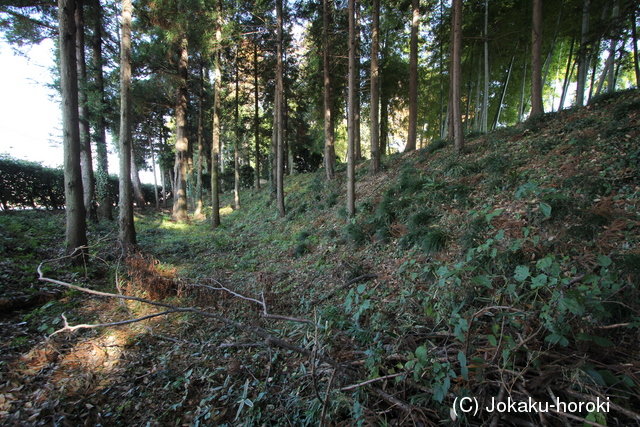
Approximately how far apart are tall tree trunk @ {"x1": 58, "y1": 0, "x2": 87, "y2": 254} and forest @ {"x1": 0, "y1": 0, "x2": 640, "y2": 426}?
37 mm

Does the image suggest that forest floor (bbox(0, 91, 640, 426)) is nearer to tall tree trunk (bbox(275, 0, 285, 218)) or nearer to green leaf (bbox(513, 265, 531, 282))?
green leaf (bbox(513, 265, 531, 282))

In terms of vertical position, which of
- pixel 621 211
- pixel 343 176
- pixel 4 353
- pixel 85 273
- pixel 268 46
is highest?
pixel 268 46

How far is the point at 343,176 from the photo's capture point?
38.1ft

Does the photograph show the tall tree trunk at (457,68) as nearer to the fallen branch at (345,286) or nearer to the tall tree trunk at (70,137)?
the fallen branch at (345,286)

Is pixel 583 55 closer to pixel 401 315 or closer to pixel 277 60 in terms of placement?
pixel 277 60

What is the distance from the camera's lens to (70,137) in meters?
5.32

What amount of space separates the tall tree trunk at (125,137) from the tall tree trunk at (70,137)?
36.2 inches

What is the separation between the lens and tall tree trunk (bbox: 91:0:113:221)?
32.1ft

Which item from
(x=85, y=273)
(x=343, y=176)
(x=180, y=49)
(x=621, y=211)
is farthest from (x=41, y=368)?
(x=180, y=49)

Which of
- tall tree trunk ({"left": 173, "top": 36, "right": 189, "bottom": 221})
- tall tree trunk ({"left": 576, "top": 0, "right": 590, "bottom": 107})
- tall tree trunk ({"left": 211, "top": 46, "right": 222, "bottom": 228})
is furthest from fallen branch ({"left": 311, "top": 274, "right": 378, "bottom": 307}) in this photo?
tall tree trunk ({"left": 173, "top": 36, "right": 189, "bottom": 221})

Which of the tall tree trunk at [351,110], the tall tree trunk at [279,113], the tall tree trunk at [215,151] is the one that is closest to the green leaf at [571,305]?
the tall tree trunk at [351,110]

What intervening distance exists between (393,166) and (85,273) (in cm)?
937

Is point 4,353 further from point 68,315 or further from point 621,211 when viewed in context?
point 621,211

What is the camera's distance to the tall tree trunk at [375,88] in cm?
748
